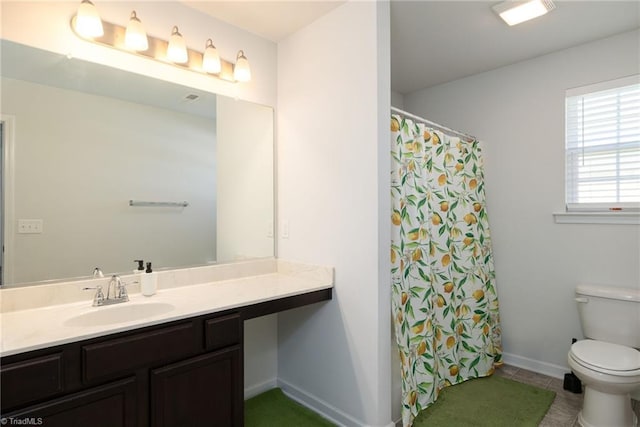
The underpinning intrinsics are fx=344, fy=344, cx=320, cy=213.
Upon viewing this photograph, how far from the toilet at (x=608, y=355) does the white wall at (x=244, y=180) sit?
2013mm

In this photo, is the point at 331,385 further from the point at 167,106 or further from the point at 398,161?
the point at 167,106

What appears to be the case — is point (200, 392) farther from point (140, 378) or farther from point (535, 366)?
point (535, 366)

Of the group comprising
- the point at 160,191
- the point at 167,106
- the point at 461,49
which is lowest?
the point at 160,191

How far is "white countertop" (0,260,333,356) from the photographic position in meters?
1.19

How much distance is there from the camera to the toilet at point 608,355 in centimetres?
184

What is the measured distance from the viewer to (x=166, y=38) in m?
1.92

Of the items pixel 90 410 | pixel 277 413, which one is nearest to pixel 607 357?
pixel 277 413

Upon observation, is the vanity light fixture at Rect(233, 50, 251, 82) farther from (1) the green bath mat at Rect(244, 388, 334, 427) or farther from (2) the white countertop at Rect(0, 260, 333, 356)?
(1) the green bath mat at Rect(244, 388, 334, 427)

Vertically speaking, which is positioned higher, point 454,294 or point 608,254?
point 608,254

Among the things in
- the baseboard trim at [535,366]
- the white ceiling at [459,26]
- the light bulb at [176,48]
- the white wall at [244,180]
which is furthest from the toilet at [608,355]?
the light bulb at [176,48]

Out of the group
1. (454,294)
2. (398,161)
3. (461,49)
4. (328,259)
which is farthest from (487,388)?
(461,49)

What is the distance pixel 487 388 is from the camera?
2.42 metres

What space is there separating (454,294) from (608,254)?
41.6 inches

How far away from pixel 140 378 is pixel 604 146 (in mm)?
3082
